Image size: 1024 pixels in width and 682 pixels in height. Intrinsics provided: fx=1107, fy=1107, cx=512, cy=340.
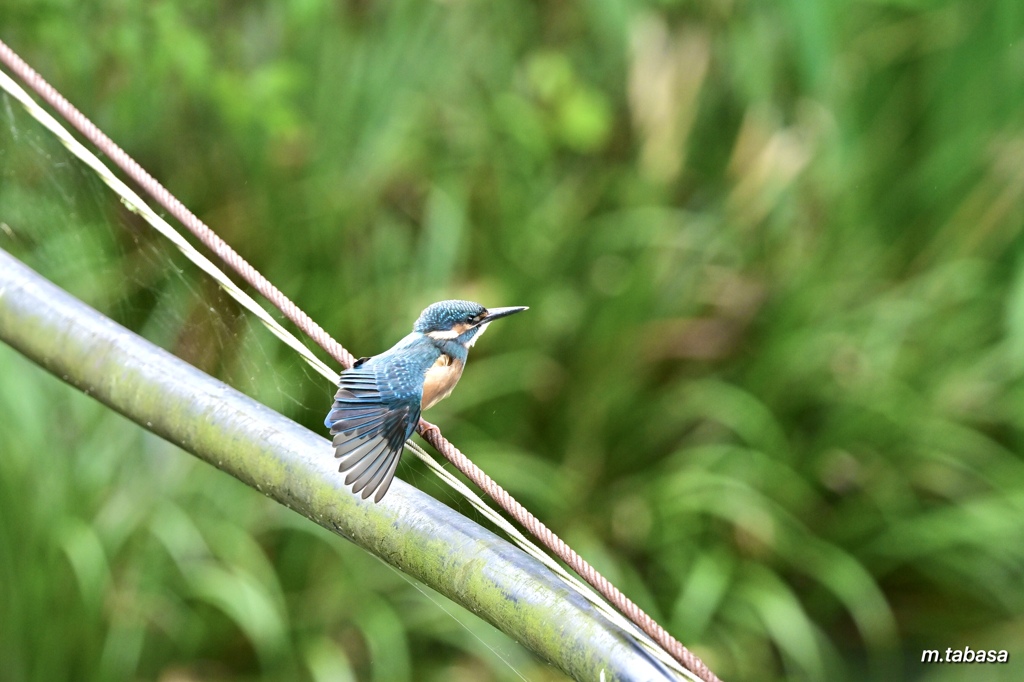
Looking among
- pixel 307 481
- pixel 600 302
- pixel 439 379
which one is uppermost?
pixel 600 302

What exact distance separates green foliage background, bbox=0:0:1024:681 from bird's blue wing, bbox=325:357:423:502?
95cm

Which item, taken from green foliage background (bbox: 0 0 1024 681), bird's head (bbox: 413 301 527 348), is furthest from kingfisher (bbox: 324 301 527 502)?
green foliage background (bbox: 0 0 1024 681)

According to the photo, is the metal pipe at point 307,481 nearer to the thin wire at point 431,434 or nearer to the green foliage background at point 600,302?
the thin wire at point 431,434

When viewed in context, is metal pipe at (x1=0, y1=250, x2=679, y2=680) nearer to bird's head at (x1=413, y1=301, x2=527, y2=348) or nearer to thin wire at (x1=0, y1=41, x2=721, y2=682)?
thin wire at (x1=0, y1=41, x2=721, y2=682)

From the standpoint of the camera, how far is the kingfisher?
0.78 meters

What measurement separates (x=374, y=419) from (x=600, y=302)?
1776 millimetres

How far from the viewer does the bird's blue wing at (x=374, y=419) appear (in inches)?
30.2

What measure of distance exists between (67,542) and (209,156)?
3.58ft

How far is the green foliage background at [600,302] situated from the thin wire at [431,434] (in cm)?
92

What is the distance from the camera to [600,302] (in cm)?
257

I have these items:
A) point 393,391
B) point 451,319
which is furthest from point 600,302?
point 393,391

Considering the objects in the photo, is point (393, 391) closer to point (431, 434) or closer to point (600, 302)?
point (431, 434)

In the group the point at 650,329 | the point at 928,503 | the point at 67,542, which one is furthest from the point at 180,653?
the point at 928,503

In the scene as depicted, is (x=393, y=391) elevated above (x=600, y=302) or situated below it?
below
